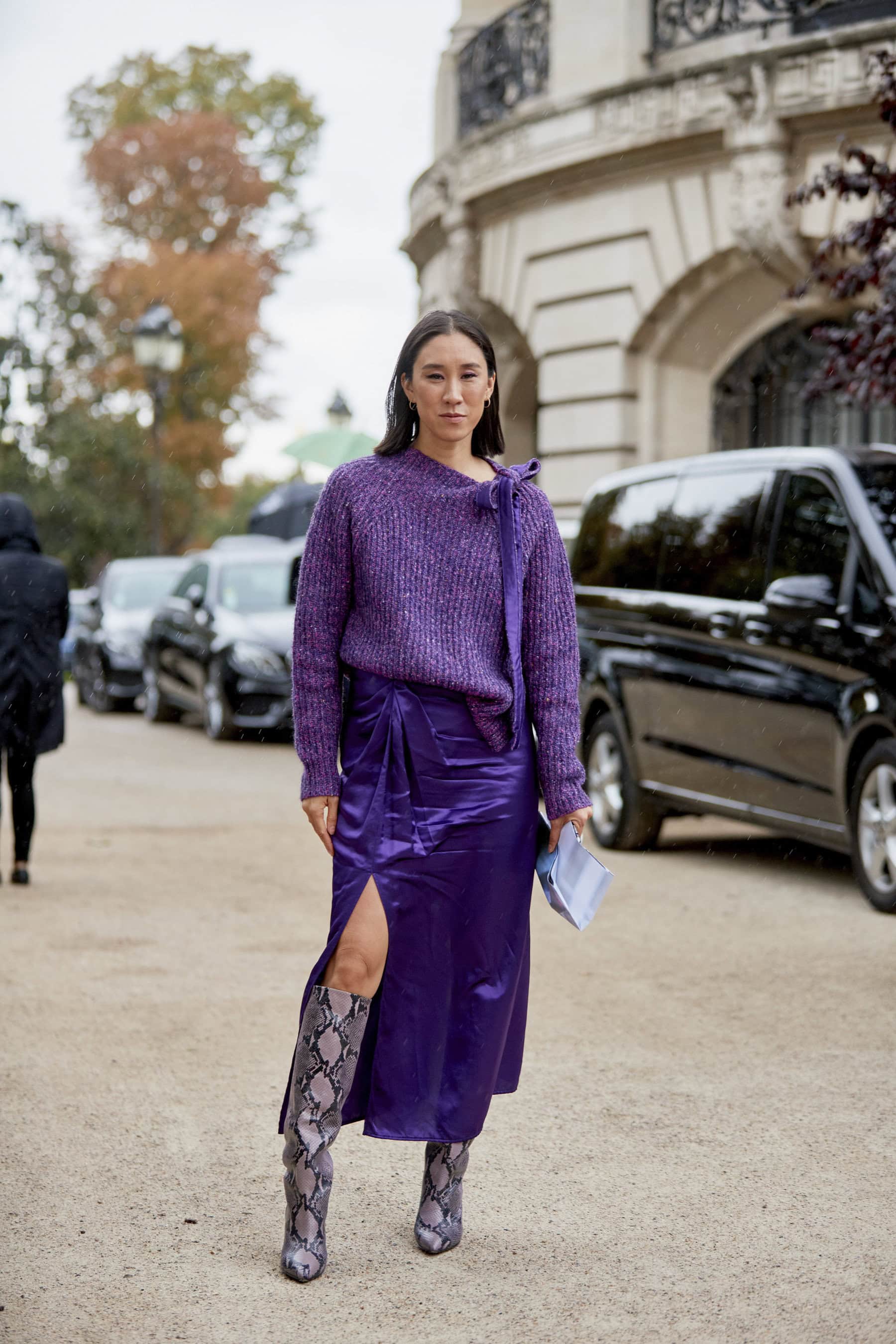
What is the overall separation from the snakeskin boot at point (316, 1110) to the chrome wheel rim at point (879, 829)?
4400 mm

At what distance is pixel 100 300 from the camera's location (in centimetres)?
4244

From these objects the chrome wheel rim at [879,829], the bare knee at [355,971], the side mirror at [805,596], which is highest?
the side mirror at [805,596]

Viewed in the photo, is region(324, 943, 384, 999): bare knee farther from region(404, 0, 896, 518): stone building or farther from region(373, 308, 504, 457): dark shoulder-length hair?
region(404, 0, 896, 518): stone building

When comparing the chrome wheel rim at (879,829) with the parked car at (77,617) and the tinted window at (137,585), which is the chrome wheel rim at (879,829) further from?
the tinted window at (137,585)

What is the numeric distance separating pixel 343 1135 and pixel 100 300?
3954 cm

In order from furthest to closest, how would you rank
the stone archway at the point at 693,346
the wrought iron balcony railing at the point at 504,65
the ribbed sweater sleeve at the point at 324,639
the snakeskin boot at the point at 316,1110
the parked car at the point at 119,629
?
the parked car at the point at 119,629, the wrought iron balcony railing at the point at 504,65, the stone archway at the point at 693,346, the ribbed sweater sleeve at the point at 324,639, the snakeskin boot at the point at 316,1110

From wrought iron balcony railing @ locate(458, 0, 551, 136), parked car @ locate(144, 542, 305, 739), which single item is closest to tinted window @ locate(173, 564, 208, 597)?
parked car @ locate(144, 542, 305, 739)

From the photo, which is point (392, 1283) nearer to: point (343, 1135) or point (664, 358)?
point (343, 1135)

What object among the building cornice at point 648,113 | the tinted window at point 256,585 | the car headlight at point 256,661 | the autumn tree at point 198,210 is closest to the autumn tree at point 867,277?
the building cornice at point 648,113

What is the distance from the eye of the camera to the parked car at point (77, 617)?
78.4ft

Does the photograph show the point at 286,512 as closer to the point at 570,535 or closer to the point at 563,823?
the point at 570,535

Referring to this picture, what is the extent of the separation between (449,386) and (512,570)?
401 millimetres

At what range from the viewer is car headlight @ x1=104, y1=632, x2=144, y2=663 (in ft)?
72.9

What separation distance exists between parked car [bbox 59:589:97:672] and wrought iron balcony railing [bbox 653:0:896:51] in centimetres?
827
